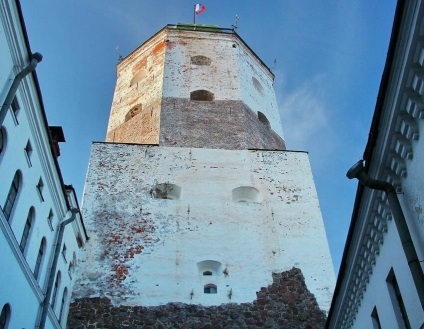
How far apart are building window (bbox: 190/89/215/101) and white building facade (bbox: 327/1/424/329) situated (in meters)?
12.4

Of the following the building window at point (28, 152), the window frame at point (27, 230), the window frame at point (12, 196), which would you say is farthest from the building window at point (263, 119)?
the window frame at point (12, 196)

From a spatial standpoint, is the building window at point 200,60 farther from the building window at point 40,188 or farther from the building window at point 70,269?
the building window at point 40,188

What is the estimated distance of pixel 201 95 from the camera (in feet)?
65.2

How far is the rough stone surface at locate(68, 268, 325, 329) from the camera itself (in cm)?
1230

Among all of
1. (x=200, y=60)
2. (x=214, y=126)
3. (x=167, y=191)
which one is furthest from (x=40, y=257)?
(x=200, y=60)

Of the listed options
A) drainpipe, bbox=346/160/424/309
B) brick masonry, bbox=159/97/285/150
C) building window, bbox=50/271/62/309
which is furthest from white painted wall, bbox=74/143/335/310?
drainpipe, bbox=346/160/424/309

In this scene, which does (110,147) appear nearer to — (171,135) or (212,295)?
(171,135)

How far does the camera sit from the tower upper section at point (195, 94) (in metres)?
17.8

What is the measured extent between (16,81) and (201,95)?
40.2 feet

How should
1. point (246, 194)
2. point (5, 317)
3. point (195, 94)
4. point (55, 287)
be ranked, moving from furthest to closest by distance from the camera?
point (195, 94) → point (246, 194) → point (55, 287) → point (5, 317)

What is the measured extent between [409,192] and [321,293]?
8011mm

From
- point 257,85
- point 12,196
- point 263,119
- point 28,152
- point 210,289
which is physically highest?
point 257,85

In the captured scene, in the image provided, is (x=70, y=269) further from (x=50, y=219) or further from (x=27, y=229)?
(x=27, y=229)

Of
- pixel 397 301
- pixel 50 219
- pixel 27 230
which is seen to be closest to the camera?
pixel 397 301
